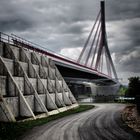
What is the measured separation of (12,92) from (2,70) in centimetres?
255

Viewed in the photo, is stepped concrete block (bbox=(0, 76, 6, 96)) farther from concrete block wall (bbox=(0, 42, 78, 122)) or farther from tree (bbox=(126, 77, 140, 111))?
tree (bbox=(126, 77, 140, 111))

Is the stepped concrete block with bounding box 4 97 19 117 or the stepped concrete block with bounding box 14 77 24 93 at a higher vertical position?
the stepped concrete block with bounding box 14 77 24 93

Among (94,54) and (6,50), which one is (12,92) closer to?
(6,50)

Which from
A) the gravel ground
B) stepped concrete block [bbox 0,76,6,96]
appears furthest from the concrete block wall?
the gravel ground

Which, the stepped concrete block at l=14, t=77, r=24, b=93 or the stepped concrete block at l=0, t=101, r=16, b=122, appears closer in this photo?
the stepped concrete block at l=0, t=101, r=16, b=122

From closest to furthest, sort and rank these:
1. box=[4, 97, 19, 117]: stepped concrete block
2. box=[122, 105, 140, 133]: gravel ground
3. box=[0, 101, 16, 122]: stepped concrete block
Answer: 1. box=[122, 105, 140, 133]: gravel ground
2. box=[0, 101, 16, 122]: stepped concrete block
3. box=[4, 97, 19, 117]: stepped concrete block

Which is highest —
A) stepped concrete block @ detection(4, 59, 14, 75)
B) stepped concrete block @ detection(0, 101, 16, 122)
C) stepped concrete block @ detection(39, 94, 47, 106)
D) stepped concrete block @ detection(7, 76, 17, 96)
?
stepped concrete block @ detection(4, 59, 14, 75)

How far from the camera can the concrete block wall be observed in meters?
22.7

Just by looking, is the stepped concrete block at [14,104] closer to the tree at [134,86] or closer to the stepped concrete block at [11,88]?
the stepped concrete block at [11,88]

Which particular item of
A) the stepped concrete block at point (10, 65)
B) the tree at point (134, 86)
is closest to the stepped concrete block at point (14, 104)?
the stepped concrete block at point (10, 65)

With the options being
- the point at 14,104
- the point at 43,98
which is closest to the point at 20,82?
the point at 14,104

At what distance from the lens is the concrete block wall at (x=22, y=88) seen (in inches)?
893

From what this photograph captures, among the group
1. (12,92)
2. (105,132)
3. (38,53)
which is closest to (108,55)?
(38,53)

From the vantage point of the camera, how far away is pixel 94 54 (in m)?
73.5
